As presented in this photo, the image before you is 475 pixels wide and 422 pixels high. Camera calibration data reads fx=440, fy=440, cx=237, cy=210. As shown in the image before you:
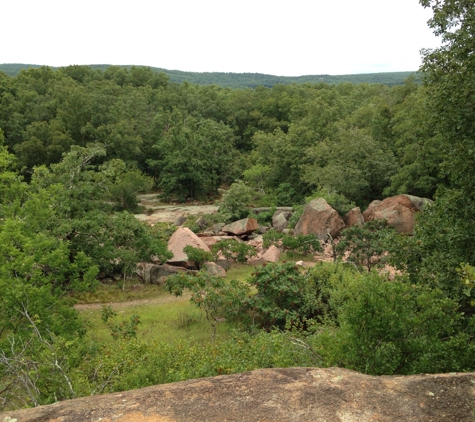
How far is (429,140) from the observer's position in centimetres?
2327

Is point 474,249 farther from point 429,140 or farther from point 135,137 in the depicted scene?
point 135,137

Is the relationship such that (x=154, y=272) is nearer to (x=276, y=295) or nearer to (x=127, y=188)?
(x=276, y=295)

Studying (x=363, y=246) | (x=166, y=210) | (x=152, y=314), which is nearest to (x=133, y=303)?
(x=152, y=314)

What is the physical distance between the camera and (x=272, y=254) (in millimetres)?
21828

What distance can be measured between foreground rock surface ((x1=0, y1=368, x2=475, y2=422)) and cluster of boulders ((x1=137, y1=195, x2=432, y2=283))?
610 inches

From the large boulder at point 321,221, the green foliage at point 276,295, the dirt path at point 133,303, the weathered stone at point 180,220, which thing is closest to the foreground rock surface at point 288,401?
the green foliage at point 276,295

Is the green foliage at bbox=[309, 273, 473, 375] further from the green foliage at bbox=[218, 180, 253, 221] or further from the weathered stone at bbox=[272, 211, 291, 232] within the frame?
the green foliage at bbox=[218, 180, 253, 221]

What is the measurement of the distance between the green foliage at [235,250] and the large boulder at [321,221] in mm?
3603

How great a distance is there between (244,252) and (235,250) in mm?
513

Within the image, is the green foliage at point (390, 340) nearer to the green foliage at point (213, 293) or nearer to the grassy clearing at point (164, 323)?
the green foliage at point (213, 293)

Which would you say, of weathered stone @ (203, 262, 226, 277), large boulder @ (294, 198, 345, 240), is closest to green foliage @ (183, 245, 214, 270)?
weathered stone @ (203, 262, 226, 277)

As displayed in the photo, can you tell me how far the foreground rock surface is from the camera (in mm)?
3889

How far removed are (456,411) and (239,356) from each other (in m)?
4.45

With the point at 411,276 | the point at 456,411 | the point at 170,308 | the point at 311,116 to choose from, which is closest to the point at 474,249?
the point at 411,276
